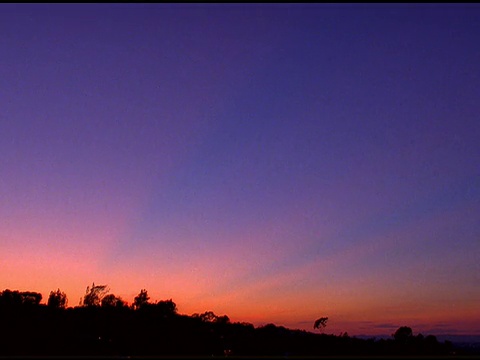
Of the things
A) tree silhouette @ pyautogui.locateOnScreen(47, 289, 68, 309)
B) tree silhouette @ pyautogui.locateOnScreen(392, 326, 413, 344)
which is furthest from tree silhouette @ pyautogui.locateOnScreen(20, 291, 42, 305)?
tree silhouette @ pyautogui.locateOnScreen(392, 326, 413, 344)

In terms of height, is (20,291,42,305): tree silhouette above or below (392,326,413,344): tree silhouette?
above

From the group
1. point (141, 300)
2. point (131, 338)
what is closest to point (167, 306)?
point (141, 300)

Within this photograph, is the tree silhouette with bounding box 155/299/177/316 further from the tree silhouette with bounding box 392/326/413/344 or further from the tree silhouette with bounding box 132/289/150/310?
the tree silhouette with bounding box 392/326/413/344

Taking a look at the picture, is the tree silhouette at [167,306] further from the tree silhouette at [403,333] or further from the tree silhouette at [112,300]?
the tree silhouette at [403,333]

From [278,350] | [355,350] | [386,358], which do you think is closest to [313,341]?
[355,350]

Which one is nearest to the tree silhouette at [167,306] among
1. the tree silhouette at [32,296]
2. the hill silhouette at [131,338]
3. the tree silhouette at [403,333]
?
the hill silhouette at [131,338]

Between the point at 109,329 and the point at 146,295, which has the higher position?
the point at 146,295

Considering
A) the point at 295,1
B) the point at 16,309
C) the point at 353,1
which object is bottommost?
the point at 16,309

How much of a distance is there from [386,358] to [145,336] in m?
61.3

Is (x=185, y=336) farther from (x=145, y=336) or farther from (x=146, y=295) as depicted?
(x=146, y=295)

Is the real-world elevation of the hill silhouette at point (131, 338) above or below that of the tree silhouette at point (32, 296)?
below

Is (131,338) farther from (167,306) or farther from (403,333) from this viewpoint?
(403,333)

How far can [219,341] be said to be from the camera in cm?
7862

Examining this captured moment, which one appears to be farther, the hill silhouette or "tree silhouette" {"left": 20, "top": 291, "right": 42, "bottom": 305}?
"tree silhouette" {"left": 20, "top": 291, "right": 42, "bottom": 305}
